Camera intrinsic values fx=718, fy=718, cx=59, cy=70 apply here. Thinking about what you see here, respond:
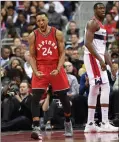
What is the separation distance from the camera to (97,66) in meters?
13.6

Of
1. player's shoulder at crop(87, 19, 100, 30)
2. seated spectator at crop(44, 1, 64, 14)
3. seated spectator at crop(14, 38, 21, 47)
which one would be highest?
player's shoulder at crop(87, 19, 100, 30)

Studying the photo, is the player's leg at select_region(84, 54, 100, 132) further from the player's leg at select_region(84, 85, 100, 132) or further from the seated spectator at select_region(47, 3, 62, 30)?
the seated spectator at select_region(47, 3, 62, 30)

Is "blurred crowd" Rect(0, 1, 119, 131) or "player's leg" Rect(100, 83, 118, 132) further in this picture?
"blurred crowd" Rect(0, 1, 119, 131)

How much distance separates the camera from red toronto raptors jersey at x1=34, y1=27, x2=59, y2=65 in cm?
1284

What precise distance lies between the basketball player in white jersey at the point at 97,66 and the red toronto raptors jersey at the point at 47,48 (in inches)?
30.6

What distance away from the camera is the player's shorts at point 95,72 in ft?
44.4

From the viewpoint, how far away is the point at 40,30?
12945 mm

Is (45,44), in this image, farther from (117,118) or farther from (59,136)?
(117,118)

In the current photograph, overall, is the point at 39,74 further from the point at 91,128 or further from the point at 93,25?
the point at 91,128

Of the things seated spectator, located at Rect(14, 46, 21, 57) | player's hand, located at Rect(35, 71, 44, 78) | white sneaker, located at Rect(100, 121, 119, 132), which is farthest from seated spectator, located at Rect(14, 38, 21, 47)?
player's hand, located at Rect(35, 71, 44, 78)

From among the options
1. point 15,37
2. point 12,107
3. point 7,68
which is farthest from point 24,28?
point 12,107

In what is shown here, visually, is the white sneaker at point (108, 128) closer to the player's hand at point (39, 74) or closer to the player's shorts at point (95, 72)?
the player's shorts at point (95, 72)

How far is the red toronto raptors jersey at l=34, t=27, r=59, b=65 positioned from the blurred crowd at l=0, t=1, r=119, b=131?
3.28 feet

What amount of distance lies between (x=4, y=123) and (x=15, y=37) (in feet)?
24.1
